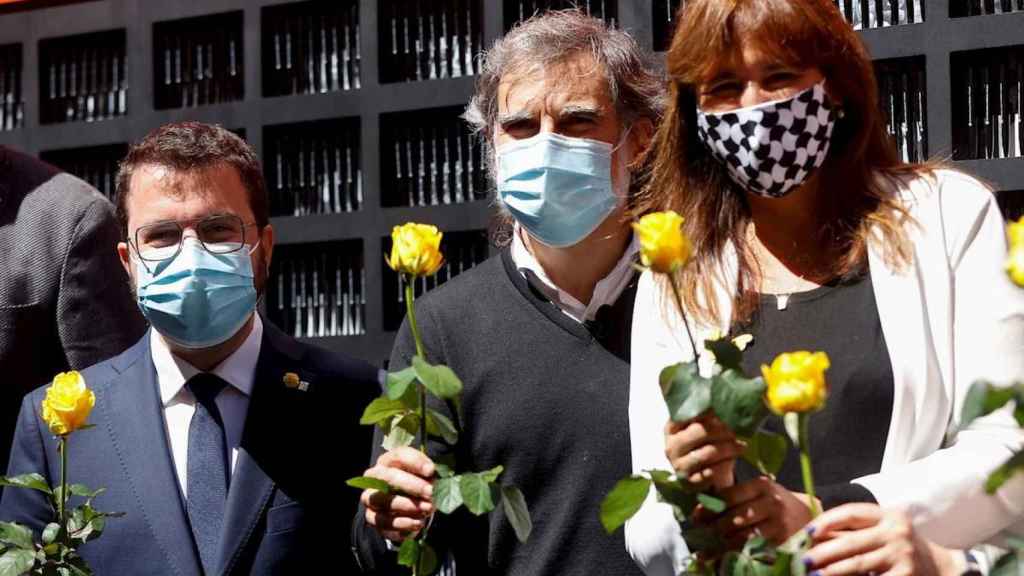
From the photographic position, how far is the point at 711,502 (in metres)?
1.23

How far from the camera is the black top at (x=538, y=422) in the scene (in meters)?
1.97

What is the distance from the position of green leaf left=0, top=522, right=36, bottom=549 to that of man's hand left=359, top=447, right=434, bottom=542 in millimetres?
377

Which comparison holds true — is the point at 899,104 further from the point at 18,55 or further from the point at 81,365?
the point at 18,55

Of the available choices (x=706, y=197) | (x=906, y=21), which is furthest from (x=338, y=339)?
(x=706, y=197)

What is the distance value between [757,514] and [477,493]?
257mm

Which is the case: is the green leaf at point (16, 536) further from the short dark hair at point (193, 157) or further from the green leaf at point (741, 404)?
the green leaf at point (741, 404)

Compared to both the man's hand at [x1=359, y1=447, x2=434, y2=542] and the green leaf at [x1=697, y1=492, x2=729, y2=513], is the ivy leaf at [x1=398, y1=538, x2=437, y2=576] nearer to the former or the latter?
the man's hand at [x1=359, y1=447, x2=434, y2=542]

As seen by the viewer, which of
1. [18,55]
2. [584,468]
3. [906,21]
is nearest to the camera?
[584,468]

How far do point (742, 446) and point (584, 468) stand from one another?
74 centimetres

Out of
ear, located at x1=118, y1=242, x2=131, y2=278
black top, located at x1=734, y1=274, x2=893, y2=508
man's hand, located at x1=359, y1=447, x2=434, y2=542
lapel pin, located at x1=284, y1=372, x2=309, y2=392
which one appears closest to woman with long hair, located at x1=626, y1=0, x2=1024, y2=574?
black top, located at x1=734, y1=274, x2=893, y2=508

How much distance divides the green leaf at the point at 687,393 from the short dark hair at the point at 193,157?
1248mm

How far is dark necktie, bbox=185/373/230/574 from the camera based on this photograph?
6.95 feet

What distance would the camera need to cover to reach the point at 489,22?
3520 millimetres

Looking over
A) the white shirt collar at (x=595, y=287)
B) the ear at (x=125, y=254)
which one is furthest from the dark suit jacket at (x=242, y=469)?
the white shirt collar at (x=595, y=287)
